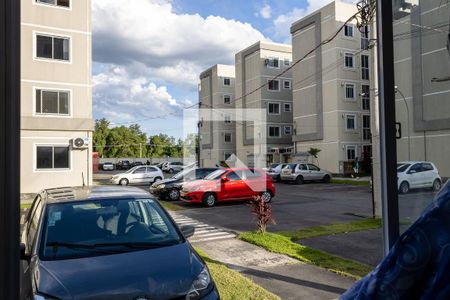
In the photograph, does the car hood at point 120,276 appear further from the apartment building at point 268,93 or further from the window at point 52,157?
the apartment building at point 268,93

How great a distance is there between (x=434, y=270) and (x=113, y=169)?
53.3m

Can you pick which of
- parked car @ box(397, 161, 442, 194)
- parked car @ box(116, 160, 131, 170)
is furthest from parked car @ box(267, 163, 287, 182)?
parked car @ box(116, 160, 131, 170)

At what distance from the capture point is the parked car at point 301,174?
2563cm

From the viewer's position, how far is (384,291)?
0.82 meters

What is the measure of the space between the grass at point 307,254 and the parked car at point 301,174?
1794 cm

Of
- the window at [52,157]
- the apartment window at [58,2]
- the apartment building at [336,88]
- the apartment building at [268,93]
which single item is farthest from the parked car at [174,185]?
the apartment building at [268,93]

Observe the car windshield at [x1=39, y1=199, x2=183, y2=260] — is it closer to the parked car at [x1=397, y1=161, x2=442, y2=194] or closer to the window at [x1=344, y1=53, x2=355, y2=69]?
the parked car at [x1=397, y1=161, x2=442, y2=194]

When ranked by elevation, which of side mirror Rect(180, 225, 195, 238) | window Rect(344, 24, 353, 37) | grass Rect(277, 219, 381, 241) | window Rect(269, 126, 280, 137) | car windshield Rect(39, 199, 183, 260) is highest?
window Rect(344, 24, 353, 37)

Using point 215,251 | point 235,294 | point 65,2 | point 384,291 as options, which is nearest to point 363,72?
point 65,2

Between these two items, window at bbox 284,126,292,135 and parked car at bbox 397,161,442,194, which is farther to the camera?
window at bbox 284,126,292,135

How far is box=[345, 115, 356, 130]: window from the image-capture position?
3129 cm

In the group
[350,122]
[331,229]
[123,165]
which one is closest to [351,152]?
[350,122]

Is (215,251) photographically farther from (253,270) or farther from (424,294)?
(424,294)

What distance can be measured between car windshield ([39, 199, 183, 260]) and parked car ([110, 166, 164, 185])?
68.8ft
